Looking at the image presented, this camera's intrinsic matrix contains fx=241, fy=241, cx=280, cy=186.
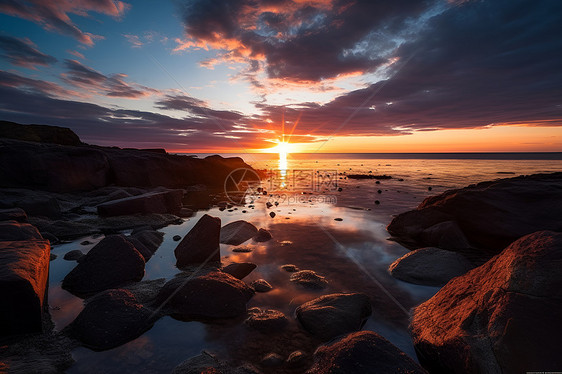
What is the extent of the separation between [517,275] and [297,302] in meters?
3.20

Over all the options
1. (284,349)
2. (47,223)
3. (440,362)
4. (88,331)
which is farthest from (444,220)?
(47,223)

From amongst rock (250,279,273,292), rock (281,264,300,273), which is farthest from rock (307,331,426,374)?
rock (281,264,300,273)

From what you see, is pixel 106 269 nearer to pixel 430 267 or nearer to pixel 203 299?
pixel 203 299

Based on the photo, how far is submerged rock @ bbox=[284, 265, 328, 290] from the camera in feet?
16.8

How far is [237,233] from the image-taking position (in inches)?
328

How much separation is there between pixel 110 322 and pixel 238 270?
253 cm

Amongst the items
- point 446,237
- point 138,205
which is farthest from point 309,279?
point 138,205

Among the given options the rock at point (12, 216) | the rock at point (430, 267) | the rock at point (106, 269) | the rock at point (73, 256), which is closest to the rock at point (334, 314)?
the rock at point (430, 267)

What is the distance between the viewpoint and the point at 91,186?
18.1 meters

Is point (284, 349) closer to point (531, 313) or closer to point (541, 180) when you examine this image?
point (531, 313)

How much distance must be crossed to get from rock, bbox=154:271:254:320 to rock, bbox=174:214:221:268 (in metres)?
1.77

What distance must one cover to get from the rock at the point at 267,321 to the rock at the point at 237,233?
4.10 m

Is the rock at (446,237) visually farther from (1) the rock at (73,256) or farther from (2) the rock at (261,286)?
(1) the rock at (73,256)

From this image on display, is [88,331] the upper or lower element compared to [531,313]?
lower
